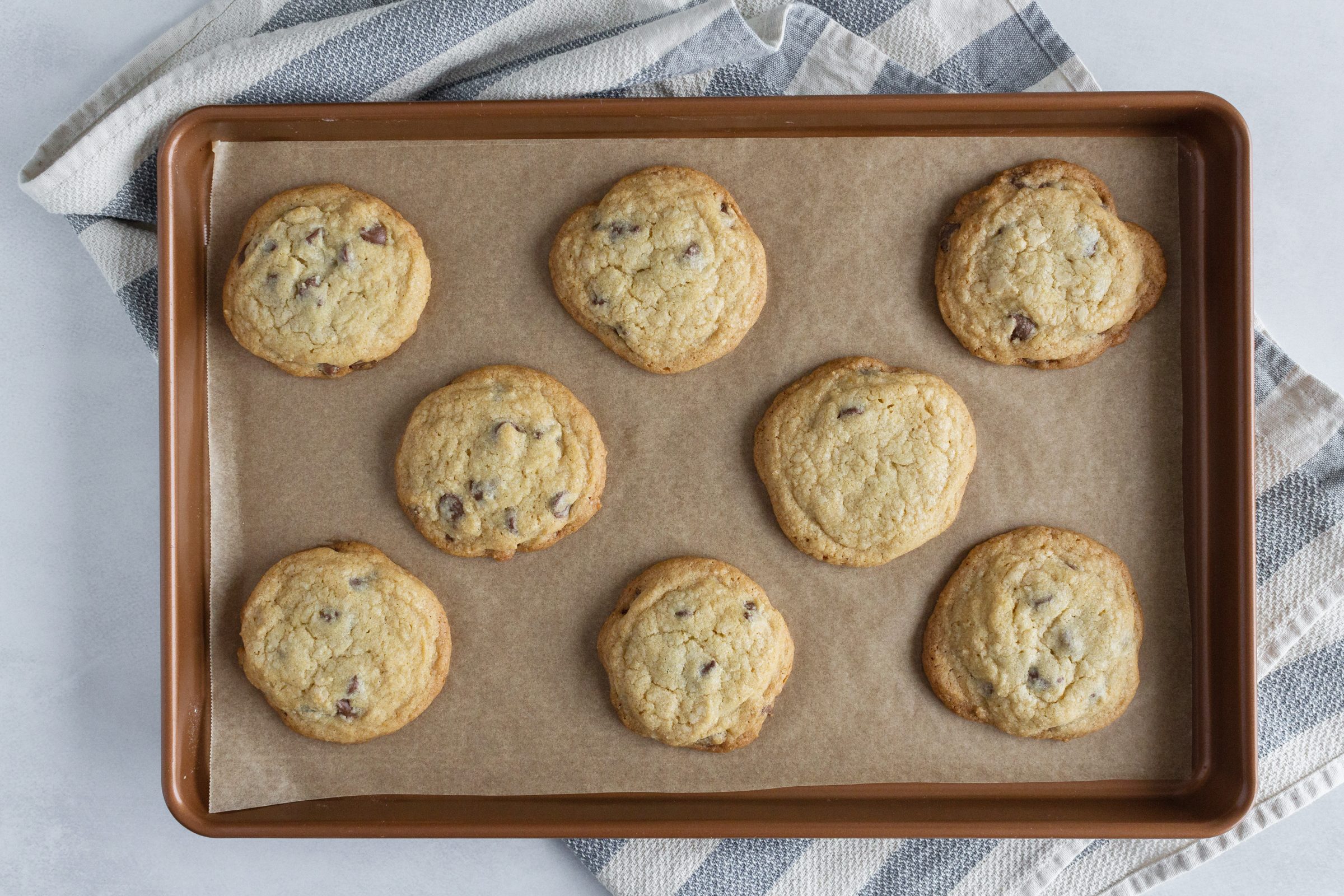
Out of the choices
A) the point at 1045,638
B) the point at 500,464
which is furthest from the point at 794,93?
the point at 1045,638

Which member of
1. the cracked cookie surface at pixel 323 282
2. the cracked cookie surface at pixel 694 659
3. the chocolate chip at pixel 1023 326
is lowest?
the cracked cookie surface at pixel 694 659

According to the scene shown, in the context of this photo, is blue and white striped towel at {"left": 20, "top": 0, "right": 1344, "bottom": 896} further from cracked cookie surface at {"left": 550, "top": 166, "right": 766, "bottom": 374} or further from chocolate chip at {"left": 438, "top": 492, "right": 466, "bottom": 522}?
chocolate chip at {"left": 438, "top": 492, "right": 466, "bottom": 522}

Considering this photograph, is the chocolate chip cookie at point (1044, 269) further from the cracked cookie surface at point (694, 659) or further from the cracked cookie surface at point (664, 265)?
the cracked cookie surface at point (694, 659)

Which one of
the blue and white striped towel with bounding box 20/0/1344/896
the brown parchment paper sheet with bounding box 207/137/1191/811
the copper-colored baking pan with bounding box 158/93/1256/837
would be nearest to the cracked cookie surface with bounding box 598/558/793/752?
the brown parchment paper sheet with bounding box 207/137/1191/811

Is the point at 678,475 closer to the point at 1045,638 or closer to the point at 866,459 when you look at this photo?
the point at 866,459

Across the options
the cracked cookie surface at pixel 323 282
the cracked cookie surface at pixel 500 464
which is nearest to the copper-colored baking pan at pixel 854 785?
the cracked cookie surface at pixel 323 282
